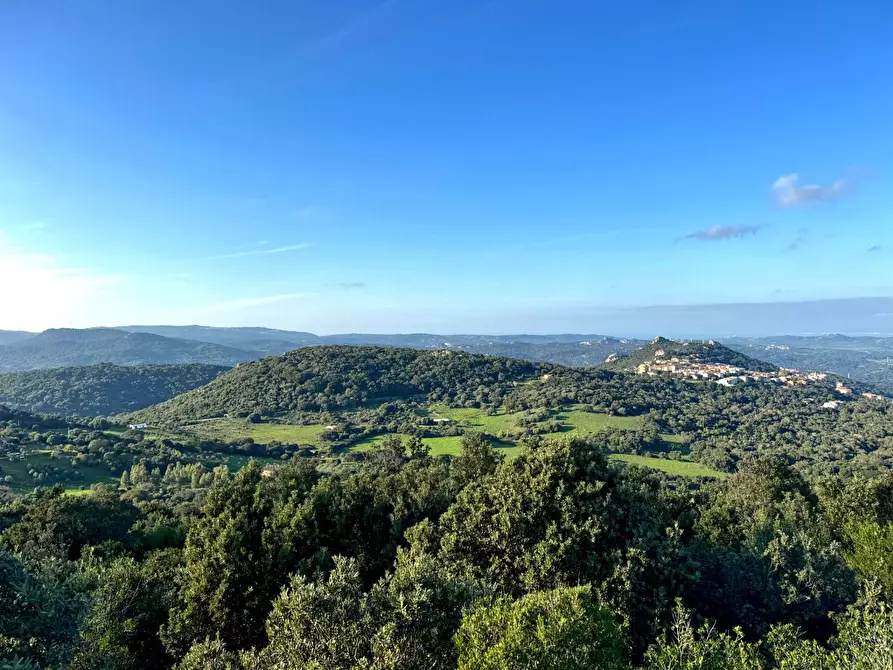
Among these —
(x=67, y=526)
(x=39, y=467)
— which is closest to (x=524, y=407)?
(x=39, y=467)

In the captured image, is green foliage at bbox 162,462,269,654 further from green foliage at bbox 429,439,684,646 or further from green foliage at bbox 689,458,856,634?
green foliage at bbox 689,458,856,634

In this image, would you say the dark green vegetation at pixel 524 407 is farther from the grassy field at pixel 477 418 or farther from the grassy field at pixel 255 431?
the grassy field at pixel 255 431

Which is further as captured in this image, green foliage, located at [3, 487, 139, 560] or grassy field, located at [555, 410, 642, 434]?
grassy field, located at [555, 410, 642, 434]

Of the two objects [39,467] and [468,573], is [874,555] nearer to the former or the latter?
[468,573]

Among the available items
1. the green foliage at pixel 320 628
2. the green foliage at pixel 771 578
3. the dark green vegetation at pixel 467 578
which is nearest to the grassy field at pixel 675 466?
the dark green vegetation at pixel 467 578

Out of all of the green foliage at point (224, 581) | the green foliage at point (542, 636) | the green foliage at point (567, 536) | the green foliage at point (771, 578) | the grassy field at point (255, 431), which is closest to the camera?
the green foliage at point (542, 636)

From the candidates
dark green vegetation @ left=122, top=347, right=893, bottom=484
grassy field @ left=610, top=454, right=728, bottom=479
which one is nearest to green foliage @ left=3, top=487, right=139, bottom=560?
grassy field @ left=610, top=454, right=728, bottom=479
